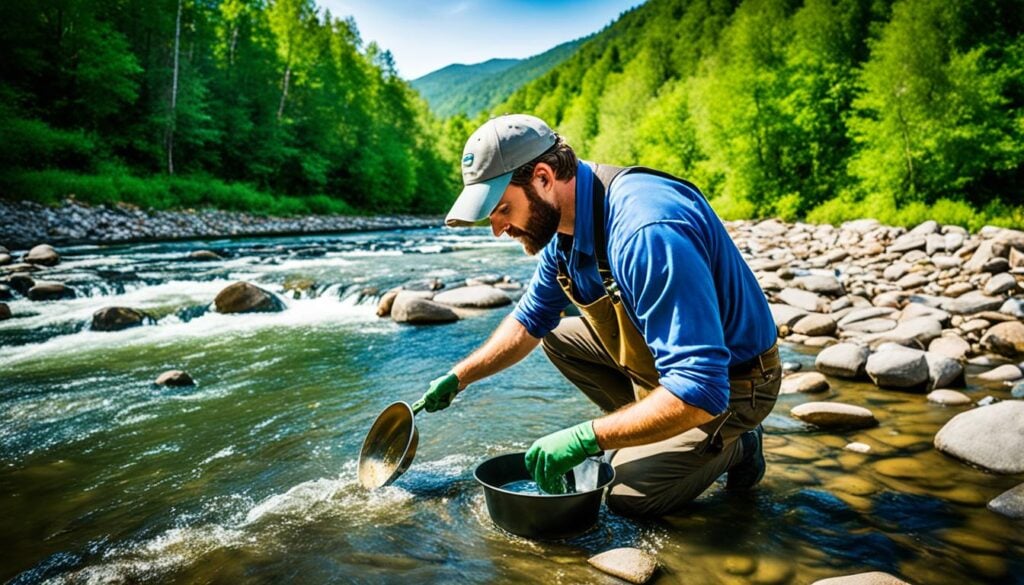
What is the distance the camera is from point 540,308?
8.82ft

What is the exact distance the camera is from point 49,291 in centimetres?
801

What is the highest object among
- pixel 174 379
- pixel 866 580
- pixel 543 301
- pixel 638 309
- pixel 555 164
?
pixel 555 164

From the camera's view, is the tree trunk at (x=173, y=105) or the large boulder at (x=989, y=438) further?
the tree trunk at (x=173, y=105)

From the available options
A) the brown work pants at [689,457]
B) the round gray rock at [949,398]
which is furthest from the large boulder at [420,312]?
the round gray rock at [949,398]

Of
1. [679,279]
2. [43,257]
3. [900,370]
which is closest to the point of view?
[679,279]

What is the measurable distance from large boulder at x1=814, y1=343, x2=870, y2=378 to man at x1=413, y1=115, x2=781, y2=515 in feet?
7.58

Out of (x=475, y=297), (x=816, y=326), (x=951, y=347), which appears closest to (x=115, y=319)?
(x=475, y=297)

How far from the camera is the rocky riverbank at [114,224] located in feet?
46.2

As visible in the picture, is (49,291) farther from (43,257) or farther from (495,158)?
Answer: (495,158)

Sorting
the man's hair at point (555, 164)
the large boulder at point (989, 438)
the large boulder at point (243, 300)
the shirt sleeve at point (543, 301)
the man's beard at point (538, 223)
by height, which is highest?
the man's hair at point (555, 164)

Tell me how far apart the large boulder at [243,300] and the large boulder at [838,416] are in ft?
22.8

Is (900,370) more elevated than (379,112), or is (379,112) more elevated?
(379,112)

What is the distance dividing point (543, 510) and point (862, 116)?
25641 mm

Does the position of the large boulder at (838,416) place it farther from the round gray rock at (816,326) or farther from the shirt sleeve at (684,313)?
the round gray rock at (816,326)
